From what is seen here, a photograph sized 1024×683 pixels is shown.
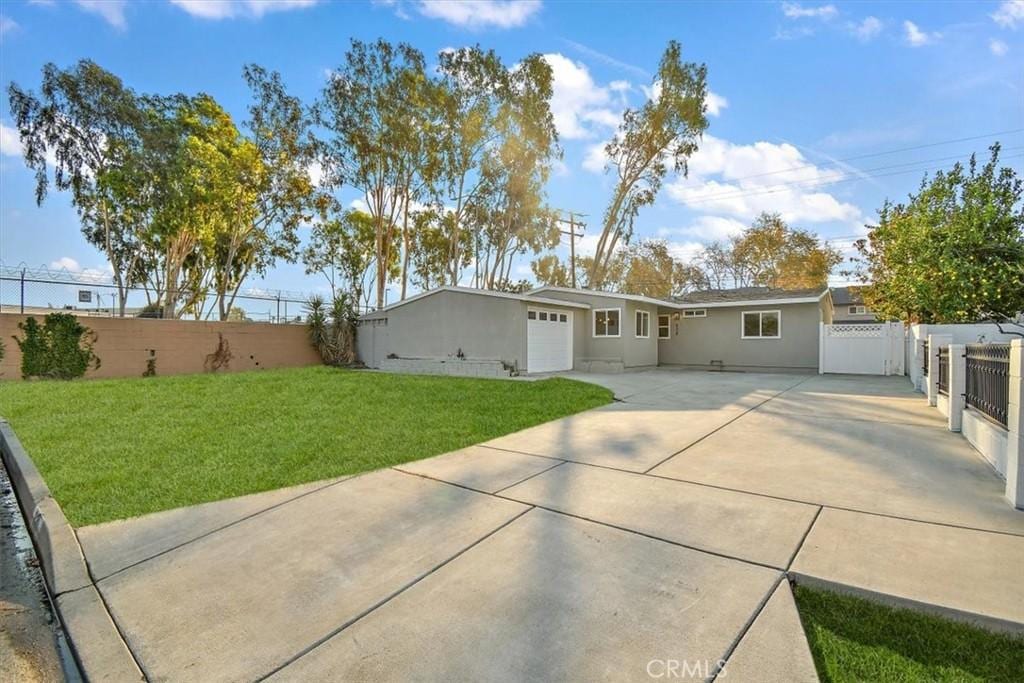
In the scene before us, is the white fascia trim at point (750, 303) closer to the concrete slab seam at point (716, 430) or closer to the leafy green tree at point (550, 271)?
the concrete slab seam at point (716, 430)

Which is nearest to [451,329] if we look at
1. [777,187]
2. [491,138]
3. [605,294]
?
[605,294]

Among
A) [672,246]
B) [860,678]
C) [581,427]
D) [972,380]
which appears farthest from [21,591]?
[672,246]

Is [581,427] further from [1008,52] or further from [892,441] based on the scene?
[1008,52]

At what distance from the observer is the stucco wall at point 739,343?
50.1 ft

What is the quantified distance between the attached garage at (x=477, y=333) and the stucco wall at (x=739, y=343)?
4293mm

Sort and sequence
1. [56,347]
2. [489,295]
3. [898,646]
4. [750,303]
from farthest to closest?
1. [750,303]
2. [489,295]
3. [56,347]
4. [898,646]

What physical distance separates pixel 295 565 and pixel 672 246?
37.8 meters

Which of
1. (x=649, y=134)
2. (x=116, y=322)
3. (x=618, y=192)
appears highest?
(x=649, y=134)

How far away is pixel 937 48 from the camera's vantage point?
945cm

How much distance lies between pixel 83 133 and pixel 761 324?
23.9 metres

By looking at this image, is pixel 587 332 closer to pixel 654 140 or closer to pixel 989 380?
pixel 654 140

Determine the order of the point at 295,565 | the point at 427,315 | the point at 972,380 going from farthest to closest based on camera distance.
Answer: the point at 427,315
the point at 972,380
the point at 295,565

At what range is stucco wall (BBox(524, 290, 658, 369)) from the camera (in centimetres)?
1555

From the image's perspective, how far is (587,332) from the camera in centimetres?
1648
